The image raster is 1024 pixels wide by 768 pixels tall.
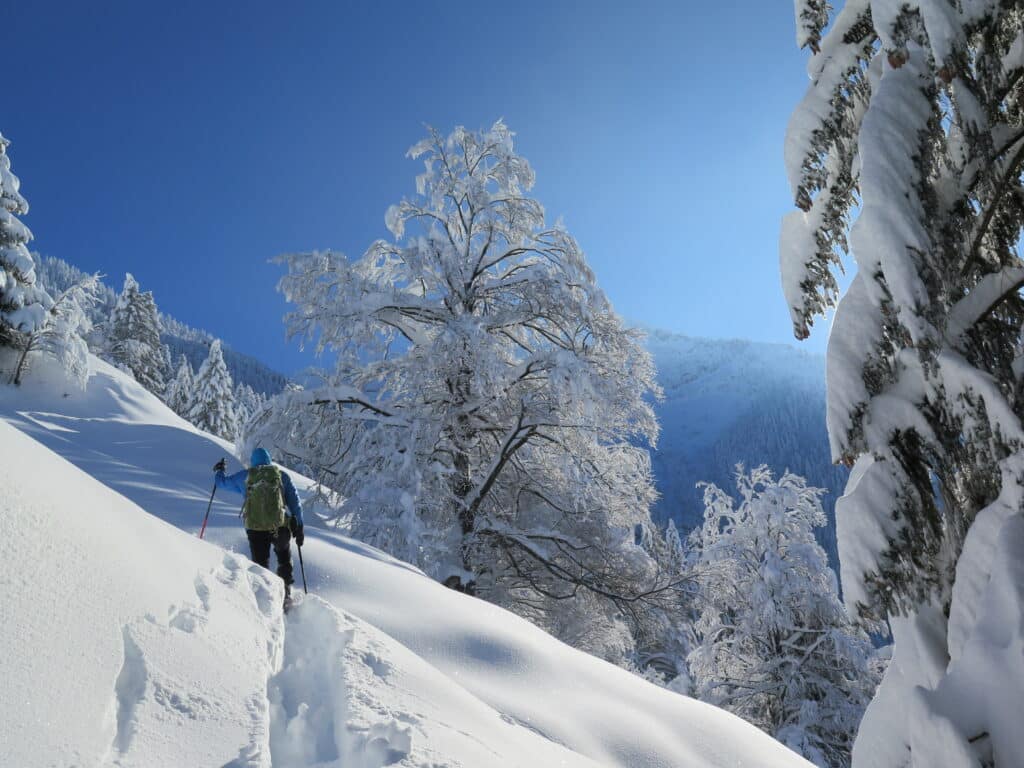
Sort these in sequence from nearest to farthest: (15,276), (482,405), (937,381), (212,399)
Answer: (937,381)
(482,405)
(15,276)
(212,399)

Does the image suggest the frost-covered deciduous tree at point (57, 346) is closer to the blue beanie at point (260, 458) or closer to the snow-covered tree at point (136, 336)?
the blue beanie at point (260, 458)

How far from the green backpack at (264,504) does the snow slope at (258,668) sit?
0.62 metres

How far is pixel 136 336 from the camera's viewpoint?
118ft

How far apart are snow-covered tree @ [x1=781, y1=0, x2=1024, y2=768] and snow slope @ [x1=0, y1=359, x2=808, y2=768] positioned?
2.00 metres

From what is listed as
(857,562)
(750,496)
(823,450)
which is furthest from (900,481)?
(823,450)

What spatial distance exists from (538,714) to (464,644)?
38.1 inches

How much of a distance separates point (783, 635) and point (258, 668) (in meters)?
13.3

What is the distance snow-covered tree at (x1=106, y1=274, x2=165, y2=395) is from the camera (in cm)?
3491

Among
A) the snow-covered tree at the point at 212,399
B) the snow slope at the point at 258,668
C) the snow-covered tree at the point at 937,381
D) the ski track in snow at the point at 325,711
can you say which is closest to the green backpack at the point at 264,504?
→ the snow slope at the point at 258,668

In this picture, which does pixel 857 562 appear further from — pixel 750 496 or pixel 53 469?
pixel 750 496

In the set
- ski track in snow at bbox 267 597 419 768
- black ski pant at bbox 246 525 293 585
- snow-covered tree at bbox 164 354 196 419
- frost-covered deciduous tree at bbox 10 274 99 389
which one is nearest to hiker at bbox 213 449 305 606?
black ski pant at bbox 246 525 293 585

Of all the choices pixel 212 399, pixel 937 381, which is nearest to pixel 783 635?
pixel 937 381

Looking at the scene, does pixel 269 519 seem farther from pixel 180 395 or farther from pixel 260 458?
pixel 180 395

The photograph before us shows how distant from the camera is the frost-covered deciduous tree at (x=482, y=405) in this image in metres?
8.38
